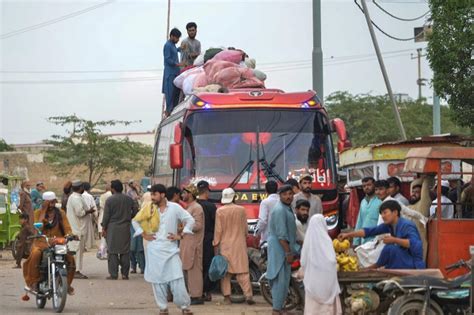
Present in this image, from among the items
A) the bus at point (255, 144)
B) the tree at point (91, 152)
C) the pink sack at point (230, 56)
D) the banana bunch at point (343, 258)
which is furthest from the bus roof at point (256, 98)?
the tree at point (91, 152)

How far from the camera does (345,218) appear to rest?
18.8 metres

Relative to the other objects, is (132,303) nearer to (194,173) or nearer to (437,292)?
(194,173)

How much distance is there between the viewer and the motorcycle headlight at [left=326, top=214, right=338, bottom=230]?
1593 centimetres

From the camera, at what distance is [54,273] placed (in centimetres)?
1379

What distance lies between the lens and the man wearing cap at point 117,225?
18531 mm

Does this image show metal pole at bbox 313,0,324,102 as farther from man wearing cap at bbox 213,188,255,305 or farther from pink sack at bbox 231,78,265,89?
man wearing cap at bbox 213,188,255,305

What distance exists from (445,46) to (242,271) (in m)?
7.59

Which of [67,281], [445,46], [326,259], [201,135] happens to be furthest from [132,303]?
[445,46]

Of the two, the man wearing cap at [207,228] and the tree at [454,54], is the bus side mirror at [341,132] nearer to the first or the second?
the man wearing cap at [207,228]

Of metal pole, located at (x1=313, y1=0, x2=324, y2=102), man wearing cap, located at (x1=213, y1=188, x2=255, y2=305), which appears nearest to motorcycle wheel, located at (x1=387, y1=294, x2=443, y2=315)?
man wearing cap, located at (x1=213, y1=188, x2=255, y2=305)

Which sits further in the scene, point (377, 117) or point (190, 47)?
point (377, 117)

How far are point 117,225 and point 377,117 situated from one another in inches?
1841

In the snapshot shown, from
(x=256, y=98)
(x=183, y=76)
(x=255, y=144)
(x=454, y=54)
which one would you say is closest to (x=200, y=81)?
(x=183, y=76)

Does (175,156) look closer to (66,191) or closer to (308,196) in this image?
(308,196)
